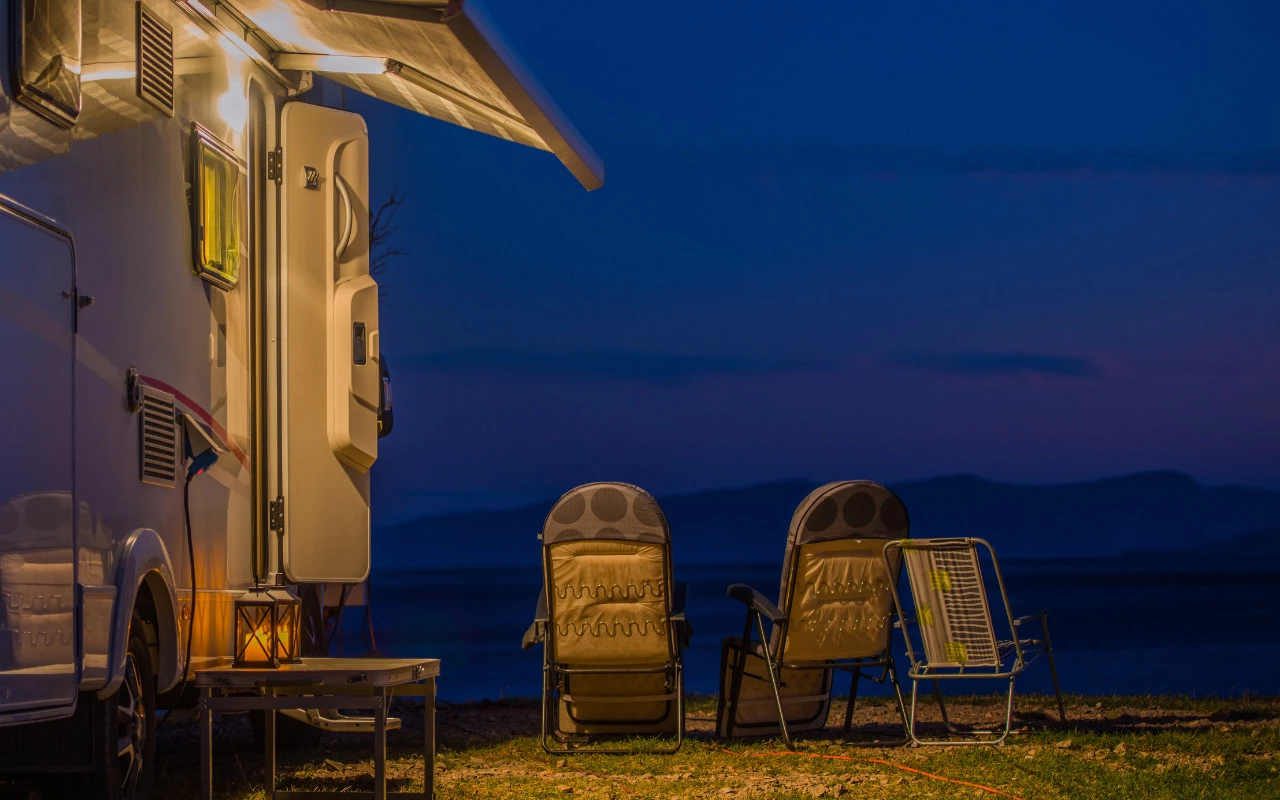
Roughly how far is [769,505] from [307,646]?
3925 centimetres

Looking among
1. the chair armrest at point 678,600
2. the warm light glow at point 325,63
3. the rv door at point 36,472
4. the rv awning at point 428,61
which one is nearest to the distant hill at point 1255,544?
the chair armrest at point 678,600

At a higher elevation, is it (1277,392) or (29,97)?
(1277,392)

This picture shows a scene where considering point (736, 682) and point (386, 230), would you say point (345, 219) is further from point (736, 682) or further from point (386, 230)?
point (386, 230)

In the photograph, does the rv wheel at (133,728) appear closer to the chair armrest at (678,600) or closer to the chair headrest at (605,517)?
the chair headrest at (605,517)

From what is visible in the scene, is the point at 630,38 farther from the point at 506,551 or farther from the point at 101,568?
the point at 101,568

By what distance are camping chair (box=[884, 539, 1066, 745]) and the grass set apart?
361 millimetres

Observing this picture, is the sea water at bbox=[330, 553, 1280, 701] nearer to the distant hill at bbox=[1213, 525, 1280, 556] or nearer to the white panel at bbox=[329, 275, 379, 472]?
the distant hill at bbox=[1213, 525, 1280, 556]

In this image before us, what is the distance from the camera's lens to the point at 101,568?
3.96 metres

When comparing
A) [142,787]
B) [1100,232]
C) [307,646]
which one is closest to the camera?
[142,787]

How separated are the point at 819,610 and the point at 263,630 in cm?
291

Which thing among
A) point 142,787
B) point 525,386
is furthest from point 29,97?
point 525,386

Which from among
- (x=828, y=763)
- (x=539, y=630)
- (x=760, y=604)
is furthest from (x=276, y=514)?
(x=828, y=763)

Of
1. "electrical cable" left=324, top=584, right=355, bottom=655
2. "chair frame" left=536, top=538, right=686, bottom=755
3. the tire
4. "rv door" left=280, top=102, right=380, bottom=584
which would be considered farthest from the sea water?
the tire

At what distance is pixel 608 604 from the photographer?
263 inches
